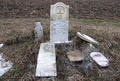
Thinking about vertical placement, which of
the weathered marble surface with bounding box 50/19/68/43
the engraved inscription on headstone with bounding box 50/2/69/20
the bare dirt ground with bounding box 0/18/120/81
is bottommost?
the bare dirt ground with bounding box 0/18/120/81

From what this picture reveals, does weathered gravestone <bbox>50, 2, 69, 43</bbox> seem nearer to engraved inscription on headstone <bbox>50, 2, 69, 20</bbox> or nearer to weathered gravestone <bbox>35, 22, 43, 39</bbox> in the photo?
engraved inscription on headstone <bbox>50, 2, 69, 20</bbox>

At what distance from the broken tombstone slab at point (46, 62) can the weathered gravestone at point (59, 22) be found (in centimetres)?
59

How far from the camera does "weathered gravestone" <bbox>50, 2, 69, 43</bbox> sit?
3.04 meters

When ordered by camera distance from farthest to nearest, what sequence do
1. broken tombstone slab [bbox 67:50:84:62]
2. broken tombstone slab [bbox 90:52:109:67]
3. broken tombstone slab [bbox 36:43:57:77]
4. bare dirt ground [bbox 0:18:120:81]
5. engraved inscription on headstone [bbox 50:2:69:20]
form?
engraved inscription on headstone [bbox 50:2:69:20] → broken tombstone slab [bbox 67:50:84:62] → broken tombstone slab [bbox 90:52:109:67] → bare dirt ground [bbox 0:18:120:81] → broken tombstone slab [bbox 36:43:57:77]

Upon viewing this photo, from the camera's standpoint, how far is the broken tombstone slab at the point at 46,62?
191cm

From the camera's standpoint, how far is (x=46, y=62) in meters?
2.18

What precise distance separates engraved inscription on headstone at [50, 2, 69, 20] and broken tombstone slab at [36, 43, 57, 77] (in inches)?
38.6

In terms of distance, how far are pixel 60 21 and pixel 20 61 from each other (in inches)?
65.5

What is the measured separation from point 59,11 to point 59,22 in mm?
338

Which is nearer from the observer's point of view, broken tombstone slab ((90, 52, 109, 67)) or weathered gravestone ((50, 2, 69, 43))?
broken tombstone slab ((90, 52, 109, 67))

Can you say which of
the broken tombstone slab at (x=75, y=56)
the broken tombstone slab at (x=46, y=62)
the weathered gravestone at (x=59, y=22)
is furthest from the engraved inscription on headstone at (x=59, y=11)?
the broken tombstone slab at (x=75, y=56)

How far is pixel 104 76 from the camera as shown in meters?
2.06

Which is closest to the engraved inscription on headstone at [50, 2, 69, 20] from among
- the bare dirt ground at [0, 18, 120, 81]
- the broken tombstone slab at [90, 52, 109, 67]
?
the bare dirt ground at [0, 18, 120, 81]

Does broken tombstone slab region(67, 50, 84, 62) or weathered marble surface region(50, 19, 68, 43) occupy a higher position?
weathered marble surface region(50, 19, 68, 43)
